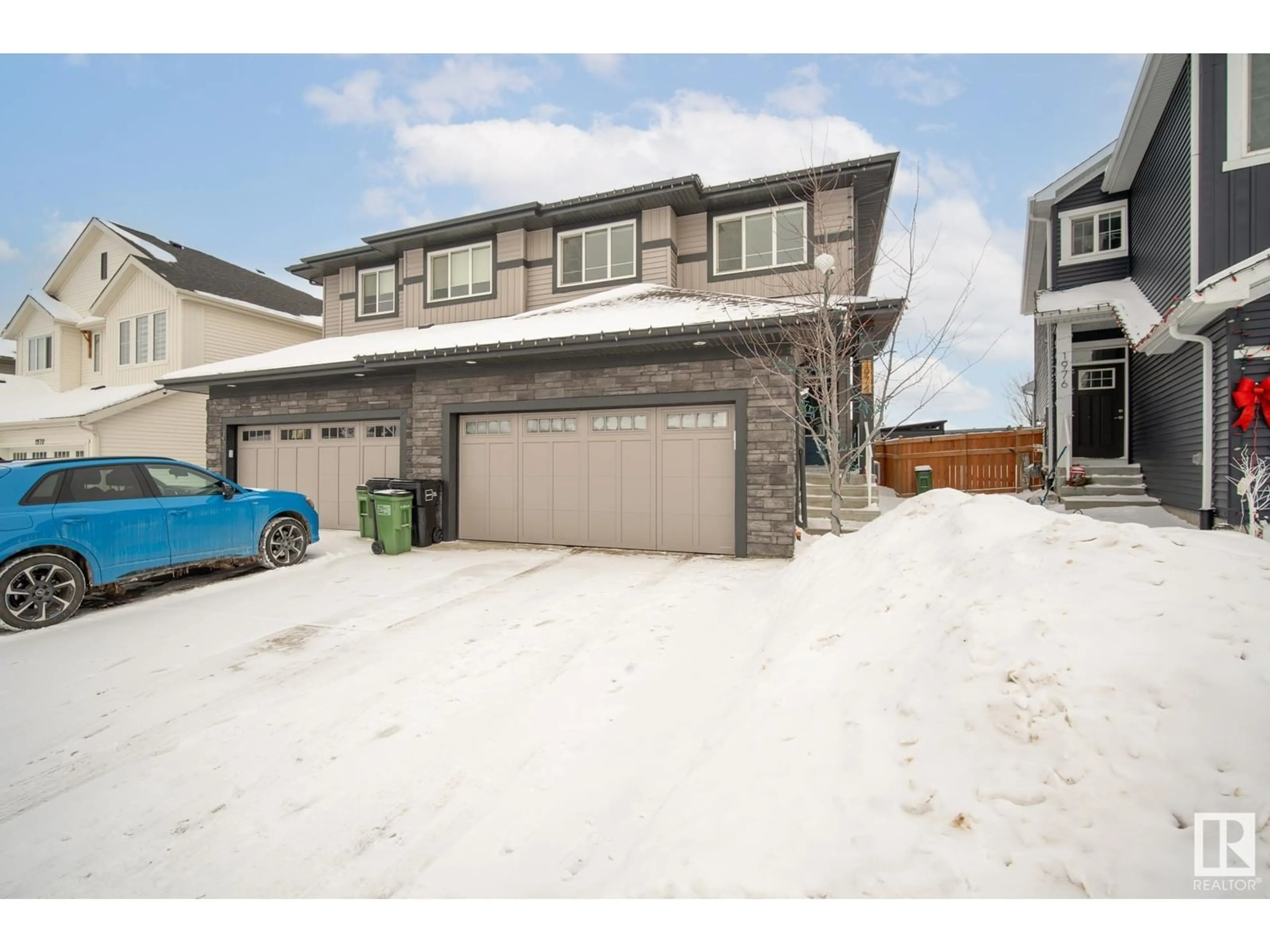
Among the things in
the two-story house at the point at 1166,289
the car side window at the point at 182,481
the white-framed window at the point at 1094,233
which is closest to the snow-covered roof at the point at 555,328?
the car side window at the point at 182,481

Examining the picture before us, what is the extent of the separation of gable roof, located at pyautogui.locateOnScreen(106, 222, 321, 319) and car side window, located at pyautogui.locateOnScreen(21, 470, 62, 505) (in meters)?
13.3

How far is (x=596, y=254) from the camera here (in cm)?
1195

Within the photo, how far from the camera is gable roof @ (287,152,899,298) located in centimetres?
984

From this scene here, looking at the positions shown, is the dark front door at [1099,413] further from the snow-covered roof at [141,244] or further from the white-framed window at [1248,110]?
the snow-covered roof at [141,244]

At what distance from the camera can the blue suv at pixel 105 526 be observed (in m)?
5.22

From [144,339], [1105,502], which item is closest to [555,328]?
[1105,502]

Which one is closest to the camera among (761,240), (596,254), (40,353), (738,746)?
(738,746)

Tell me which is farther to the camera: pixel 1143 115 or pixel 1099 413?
pixel 1099 413

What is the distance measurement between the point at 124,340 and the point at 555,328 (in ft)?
52.5

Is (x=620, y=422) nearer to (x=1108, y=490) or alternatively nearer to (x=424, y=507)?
(x=424, y=507)

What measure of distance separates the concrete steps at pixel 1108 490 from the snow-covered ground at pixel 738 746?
7606 mm

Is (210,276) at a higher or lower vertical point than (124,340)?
higher

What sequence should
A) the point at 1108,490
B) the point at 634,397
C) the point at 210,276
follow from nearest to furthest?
the point at 634,397, the point at 1108,490, the point at 210,276

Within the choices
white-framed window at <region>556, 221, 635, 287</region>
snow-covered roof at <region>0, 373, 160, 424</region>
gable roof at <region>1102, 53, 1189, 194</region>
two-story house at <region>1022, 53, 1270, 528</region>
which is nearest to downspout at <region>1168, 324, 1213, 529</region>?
two-story house at <region>1022, 53, 1270, 528</region>
